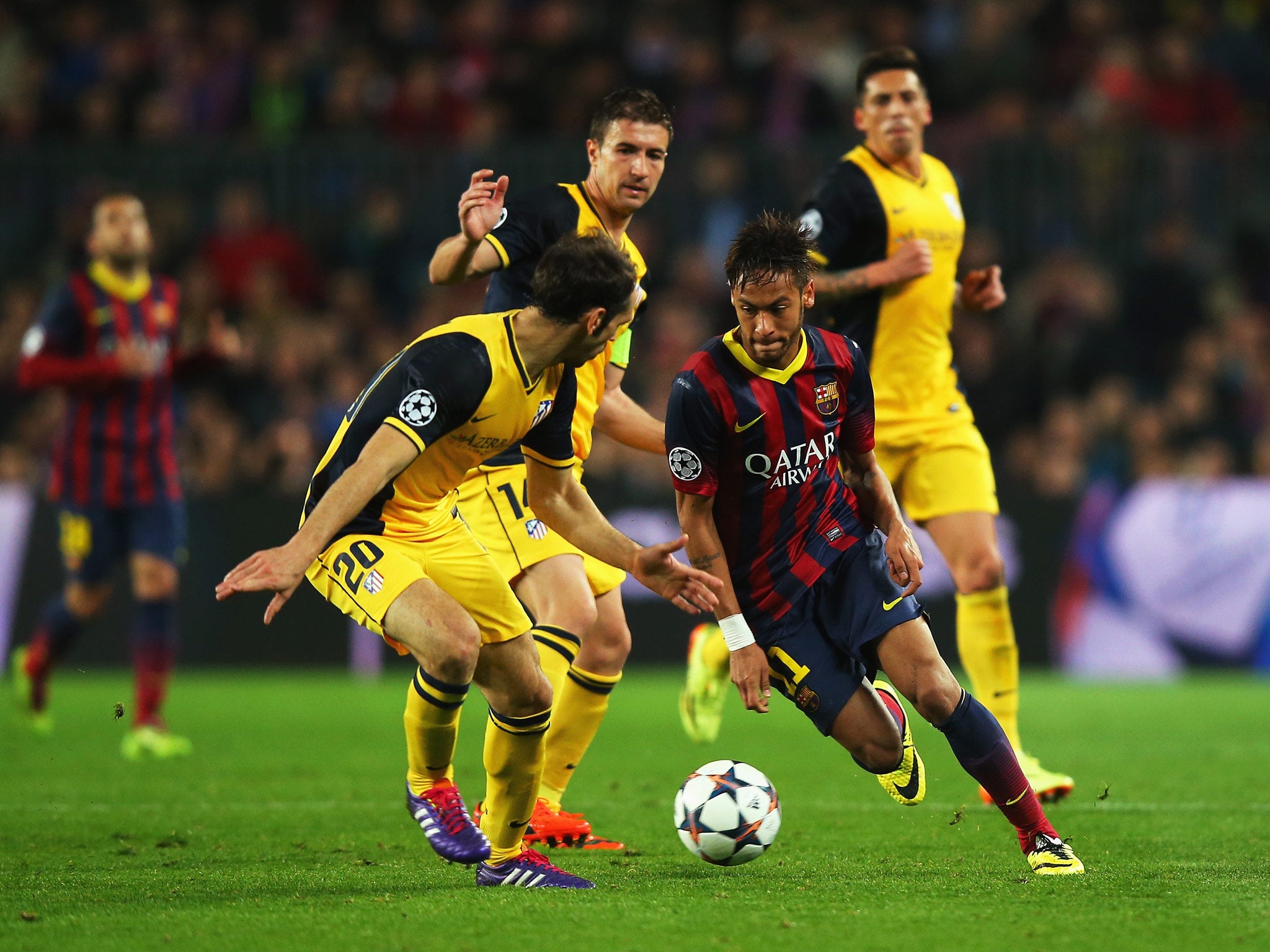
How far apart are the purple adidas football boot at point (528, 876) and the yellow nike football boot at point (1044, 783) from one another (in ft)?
7.01

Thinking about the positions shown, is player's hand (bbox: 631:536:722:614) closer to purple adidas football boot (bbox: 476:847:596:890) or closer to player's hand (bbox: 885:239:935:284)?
purple adidas football boot (bbox: 476:847:596:890)

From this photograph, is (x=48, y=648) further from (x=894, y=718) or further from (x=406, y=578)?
(x=894, y=718)

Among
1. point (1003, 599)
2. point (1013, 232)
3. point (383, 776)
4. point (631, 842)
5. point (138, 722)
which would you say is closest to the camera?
point (631, 842)

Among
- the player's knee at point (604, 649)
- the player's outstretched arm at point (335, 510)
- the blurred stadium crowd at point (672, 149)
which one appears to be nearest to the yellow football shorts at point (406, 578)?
the player's outstretched arm at point (335, 510)

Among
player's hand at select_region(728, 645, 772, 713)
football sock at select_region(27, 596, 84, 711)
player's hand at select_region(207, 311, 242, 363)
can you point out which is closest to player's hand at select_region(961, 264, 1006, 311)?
player's hand at select_region(728, 645, 772, 713)

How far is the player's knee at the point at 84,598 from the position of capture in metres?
8.84

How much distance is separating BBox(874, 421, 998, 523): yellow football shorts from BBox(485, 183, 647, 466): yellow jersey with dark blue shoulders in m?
1.39

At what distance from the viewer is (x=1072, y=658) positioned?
12375 millimetres

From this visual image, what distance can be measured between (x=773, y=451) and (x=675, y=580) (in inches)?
28.1

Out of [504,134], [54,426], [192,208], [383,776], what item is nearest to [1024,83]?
[504,134]

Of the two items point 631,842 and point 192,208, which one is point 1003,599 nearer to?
point 631,842

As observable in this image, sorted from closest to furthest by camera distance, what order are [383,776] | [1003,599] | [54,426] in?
[1003,599], [383,776], [54,426]

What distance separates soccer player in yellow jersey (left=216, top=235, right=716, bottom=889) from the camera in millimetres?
4703

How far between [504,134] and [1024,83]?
485 cm
